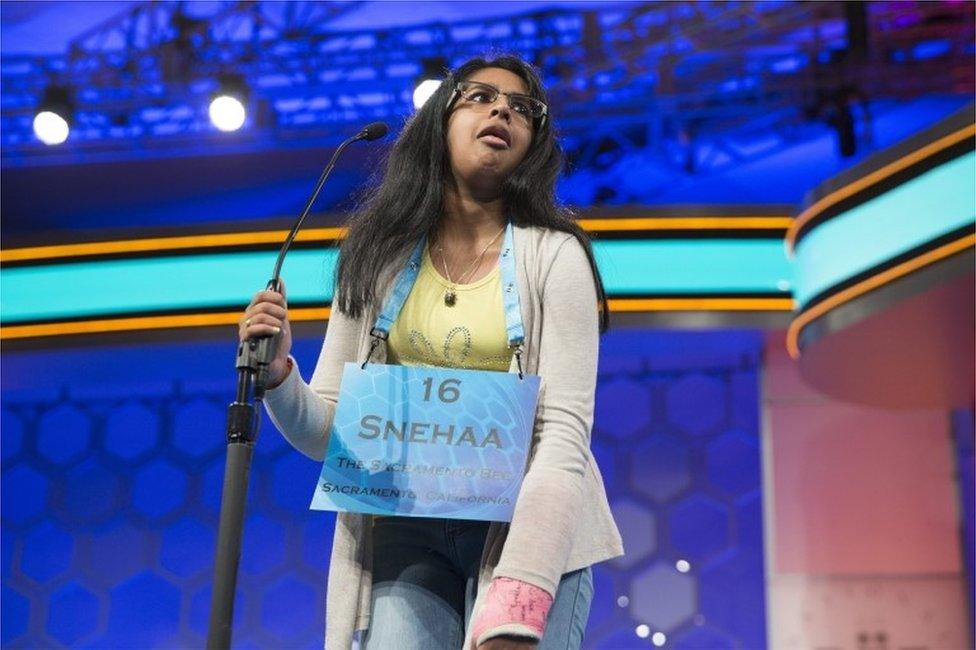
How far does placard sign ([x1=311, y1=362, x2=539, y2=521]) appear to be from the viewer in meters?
1.54

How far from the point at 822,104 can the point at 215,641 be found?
5494 mm

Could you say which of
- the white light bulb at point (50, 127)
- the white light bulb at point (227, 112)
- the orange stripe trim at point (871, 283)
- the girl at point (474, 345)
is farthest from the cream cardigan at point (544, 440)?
the white light bulb at point (50, 127)

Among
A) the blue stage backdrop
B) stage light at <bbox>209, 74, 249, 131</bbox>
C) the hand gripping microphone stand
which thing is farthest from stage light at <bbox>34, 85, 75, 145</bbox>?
the hand gripping microphone stand

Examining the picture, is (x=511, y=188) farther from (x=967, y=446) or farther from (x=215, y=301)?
(x=967, y=446)

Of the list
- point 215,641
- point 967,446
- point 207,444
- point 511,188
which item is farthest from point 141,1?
point 215,641

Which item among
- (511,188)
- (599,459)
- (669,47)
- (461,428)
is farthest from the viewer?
(669,47)

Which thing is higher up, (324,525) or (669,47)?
(669,47)

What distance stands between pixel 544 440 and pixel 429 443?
6.0 inches

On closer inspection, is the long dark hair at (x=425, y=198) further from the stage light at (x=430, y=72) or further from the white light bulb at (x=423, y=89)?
the stage light at (x=430, y=72)

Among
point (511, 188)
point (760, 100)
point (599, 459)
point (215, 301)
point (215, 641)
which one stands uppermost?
point (760, 100)

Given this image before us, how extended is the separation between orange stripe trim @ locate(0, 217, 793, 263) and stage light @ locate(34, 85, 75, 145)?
1.63 metres

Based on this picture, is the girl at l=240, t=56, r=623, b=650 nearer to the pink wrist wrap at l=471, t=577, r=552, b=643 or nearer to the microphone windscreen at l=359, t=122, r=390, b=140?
the pink wrist wrap at l=471, t=577, r=552, b=643

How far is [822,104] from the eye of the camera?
6.17 metres

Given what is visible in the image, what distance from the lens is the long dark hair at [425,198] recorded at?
1727mm
